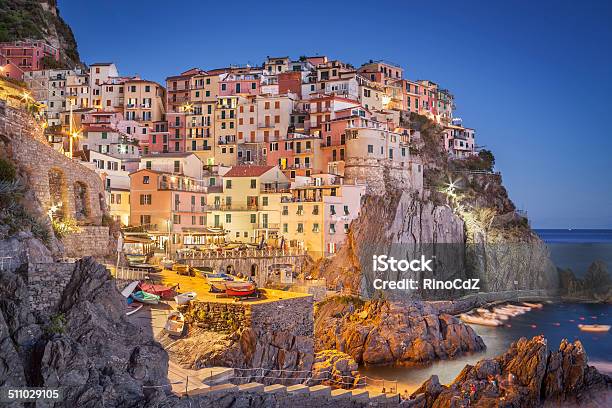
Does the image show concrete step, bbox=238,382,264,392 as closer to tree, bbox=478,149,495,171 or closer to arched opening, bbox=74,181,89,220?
arched opening, bbox=74,181,89,220

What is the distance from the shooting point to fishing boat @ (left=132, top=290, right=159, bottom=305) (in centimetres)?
2455

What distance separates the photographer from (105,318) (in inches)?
727

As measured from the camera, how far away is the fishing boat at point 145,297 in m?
24.5

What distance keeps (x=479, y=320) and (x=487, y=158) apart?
96.2ft

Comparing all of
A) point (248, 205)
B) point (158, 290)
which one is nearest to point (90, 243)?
point (158, 290)

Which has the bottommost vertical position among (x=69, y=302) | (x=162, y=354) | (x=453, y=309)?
(x=453, y=309)

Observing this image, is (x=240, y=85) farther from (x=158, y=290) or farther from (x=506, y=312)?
(x=158, y=290)

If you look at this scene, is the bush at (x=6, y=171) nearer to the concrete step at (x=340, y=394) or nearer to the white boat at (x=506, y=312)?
the concrete step at (x=340, y=394)

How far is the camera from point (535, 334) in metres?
52.8

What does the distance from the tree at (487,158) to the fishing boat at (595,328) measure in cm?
2511

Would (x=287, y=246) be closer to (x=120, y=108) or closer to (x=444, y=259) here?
(x=444, y=259)

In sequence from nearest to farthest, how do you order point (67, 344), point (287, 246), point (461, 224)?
point (67, 344)
point (287, 246)
point (461, 224)

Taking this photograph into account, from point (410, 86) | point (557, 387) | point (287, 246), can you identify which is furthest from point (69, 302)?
point (410, 86)

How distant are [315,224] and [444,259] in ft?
55.3
